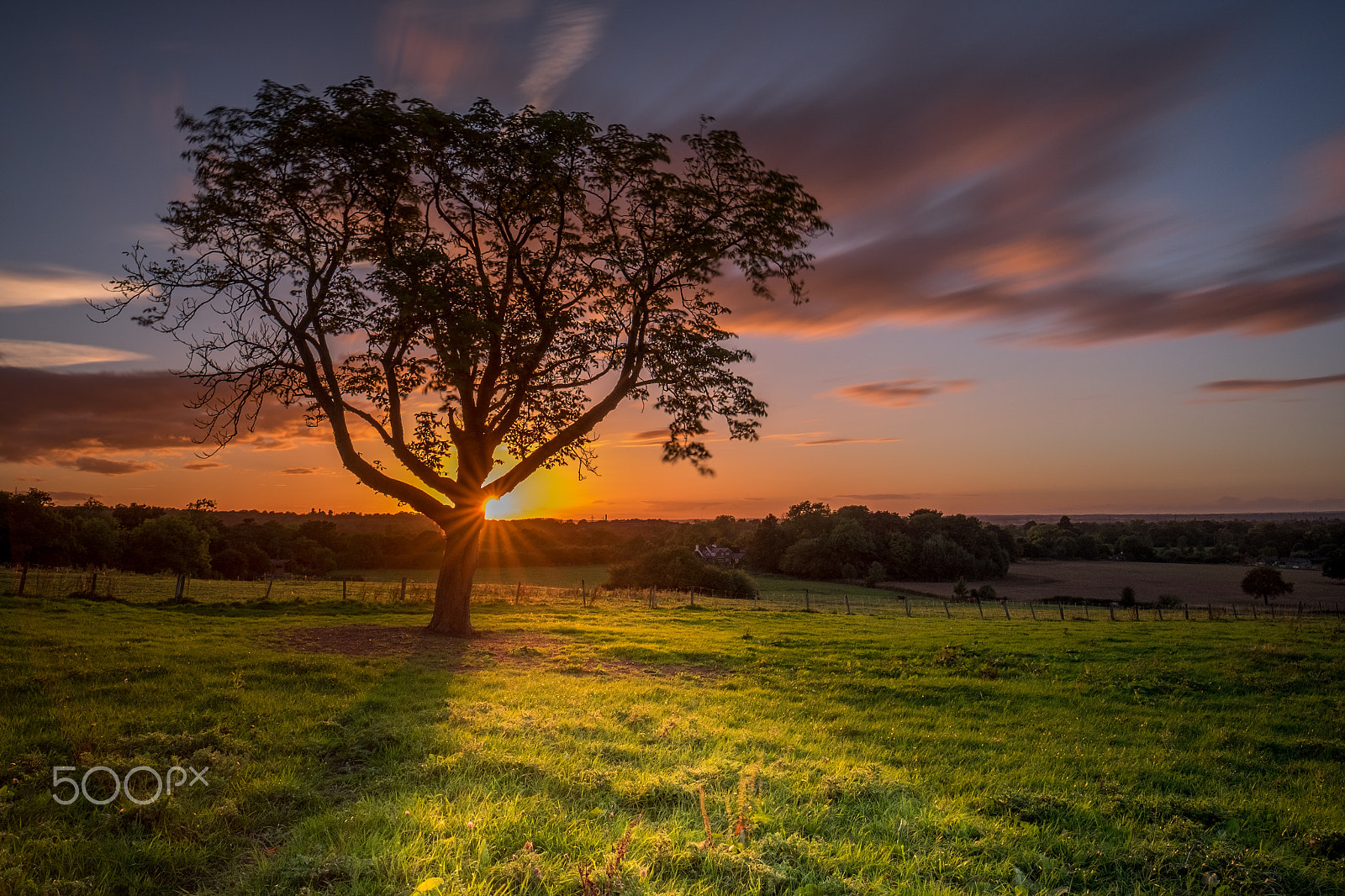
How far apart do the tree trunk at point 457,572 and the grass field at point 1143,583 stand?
7994cm

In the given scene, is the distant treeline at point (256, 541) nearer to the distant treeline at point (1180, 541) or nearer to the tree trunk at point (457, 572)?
the tree trunk at point (457, 572)

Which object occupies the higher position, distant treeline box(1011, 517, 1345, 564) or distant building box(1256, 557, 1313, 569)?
distant treeline box(1011, 517, 1345, 564)

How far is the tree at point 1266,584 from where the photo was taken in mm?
76688

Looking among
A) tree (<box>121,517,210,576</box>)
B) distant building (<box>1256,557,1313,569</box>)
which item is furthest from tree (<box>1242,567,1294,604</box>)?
tree (<box>121,517,210,576</box>)

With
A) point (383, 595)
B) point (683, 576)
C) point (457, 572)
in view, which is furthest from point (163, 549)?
point (457, 572)

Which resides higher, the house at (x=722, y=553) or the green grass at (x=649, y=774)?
the green grass at (x=649, y=774)

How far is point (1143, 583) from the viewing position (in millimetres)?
93000

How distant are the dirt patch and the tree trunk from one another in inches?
20.8

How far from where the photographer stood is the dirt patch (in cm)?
1630

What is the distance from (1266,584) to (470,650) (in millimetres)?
96053

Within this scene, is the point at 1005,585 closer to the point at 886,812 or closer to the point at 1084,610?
the point at 1084,610

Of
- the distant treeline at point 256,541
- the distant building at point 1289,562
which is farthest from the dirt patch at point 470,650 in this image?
the distant building at point 1289,562

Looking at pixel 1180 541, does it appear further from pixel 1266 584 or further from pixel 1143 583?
pixel 1266 584

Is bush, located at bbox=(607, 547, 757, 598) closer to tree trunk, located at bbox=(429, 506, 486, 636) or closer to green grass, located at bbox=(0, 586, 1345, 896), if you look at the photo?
tree trunk, located at bbox=(429, 506, 486, 636)
